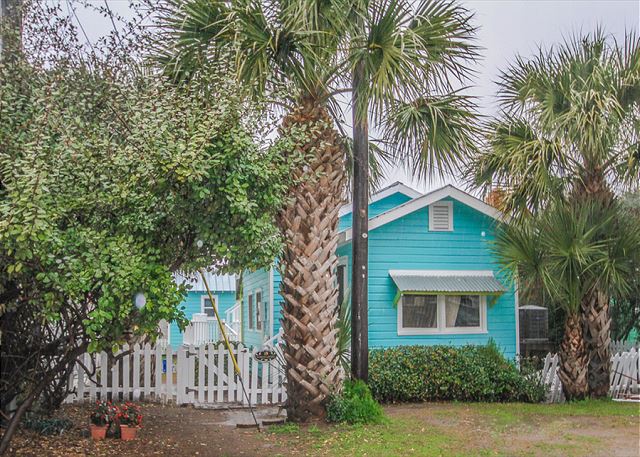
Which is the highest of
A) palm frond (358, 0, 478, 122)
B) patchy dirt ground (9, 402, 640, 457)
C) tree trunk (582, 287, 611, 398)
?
palm frond (358, 0, 478, 122)

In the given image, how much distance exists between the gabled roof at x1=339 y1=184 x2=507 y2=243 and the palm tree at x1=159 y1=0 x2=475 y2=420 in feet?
12.5

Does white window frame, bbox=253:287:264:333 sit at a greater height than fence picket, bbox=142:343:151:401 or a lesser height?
greater

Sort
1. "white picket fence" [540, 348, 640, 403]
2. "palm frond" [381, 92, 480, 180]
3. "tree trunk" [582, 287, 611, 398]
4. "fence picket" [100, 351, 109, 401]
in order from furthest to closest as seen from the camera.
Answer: "white picket fence" [540, 348, 640, 403], "tree trunk" [582, 287, 611, 398], "fence picket" [100, 351, 109, 401], "palm frond" [381, 92, 480, 180]

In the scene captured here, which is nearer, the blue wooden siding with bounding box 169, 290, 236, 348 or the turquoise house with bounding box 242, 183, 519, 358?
the turquoise house with bounding box 242, 183, 519, 358

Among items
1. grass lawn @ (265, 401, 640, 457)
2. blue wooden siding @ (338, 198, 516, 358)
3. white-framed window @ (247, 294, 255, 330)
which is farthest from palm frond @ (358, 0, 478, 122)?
white-framed window @ (247, 294, 255, 330)

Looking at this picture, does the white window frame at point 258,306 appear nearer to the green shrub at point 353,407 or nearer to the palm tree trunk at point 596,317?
the green shrub at point 353,407

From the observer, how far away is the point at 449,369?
1305cm

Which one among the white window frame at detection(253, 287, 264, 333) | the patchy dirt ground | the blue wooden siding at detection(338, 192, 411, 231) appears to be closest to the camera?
the patchy dirt ground

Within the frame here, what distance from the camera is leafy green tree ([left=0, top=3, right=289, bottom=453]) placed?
225 inches

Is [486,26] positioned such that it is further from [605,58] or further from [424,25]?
[605,58]

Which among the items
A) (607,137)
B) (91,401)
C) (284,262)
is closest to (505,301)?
(607,137)

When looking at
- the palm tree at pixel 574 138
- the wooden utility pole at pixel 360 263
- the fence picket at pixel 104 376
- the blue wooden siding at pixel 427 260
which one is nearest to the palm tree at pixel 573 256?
the palm tree at pixel 574 138

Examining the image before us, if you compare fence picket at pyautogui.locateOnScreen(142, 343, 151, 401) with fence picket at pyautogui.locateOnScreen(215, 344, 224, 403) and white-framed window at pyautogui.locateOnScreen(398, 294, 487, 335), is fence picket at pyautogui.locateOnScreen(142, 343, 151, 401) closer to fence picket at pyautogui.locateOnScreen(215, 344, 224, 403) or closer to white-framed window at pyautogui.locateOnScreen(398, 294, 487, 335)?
fence picket at pyautogui.locateOnScreen(215, 344, 224, 403)

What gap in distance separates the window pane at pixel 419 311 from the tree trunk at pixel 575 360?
10.5ft
